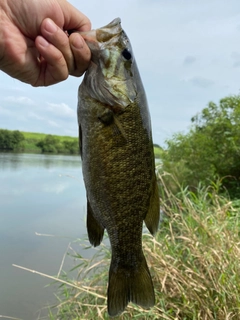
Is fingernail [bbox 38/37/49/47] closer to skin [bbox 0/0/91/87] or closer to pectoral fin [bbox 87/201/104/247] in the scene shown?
skin [bbox 0/0/91/87]

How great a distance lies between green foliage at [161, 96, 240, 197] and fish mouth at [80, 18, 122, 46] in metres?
9.38

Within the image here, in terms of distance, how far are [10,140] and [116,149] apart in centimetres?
3381

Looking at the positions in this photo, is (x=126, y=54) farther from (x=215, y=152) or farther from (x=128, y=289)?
(x=215, y=152)

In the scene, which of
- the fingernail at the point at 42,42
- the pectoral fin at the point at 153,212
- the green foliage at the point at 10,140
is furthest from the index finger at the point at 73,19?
the green foliage at the point at 10,140

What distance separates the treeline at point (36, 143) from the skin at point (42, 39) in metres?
32.8

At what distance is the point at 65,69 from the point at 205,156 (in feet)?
37.8

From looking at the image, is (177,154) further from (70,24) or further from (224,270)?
(70,24)

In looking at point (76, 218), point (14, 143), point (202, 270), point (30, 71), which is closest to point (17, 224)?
point (76, 218)

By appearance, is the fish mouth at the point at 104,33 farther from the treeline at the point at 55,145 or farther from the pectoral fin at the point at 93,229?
the treeline at the point at 55,145

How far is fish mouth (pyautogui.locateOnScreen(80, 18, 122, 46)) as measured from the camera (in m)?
1.82

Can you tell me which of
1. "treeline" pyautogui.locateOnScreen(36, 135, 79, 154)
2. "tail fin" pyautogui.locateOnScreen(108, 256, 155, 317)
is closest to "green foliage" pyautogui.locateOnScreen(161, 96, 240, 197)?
"tail fin" pyautogui.locateOnScreen(108, 256, 155, 317)

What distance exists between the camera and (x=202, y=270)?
370 cm

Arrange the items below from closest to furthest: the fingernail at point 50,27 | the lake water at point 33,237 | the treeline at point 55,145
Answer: the fingernail at point 50,27
the lake water at point 33,237
the treeline at point 55,145

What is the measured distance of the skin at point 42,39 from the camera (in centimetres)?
171
